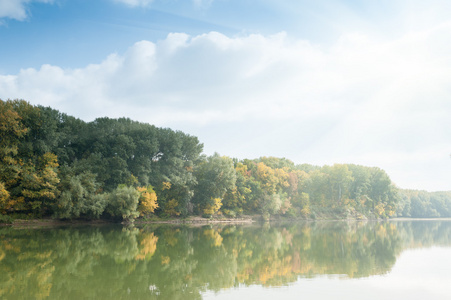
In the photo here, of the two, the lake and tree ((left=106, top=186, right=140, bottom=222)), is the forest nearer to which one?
tree ((left=106, top=186, right=140, bottom=222))

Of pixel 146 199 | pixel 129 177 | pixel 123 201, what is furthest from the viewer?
pixel 129 177

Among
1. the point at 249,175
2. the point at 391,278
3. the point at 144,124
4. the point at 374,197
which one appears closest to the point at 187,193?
the point at 144,124

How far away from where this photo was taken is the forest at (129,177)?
120 ft

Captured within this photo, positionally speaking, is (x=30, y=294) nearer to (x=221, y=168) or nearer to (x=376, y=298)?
(x=376, y=298)

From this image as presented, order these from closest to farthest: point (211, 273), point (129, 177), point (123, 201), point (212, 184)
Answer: point (211, 273)
point (123, 201)
point (129, 177)
point (212, 184)

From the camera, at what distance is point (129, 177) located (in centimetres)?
4684

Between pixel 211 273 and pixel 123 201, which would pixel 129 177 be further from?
pixel 211 273

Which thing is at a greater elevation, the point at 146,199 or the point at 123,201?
the point at 146,199

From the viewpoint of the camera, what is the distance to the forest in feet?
120

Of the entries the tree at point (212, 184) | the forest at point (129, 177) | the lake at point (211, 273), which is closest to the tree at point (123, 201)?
the forest at point (129, 177)

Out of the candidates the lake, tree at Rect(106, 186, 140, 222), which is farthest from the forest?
the lake

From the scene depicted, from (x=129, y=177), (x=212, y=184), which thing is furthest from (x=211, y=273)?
(x=212, y=184)

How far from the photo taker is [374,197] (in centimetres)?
9144

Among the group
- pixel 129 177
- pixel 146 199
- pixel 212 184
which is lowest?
pixel 146 199
